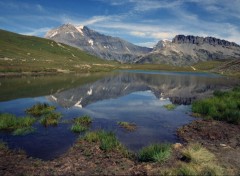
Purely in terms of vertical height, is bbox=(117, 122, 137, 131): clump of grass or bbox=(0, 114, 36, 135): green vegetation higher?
bbox=(0, 114, 36, 135): green vegetation

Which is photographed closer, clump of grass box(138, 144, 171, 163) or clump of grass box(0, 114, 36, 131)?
clump of grass box(138, 144, 171, 163)

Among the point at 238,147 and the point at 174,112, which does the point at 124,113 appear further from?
the point at 238,147

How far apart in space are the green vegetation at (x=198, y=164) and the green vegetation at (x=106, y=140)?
5432mm

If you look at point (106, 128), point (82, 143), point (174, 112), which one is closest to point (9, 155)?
point (82, 143)

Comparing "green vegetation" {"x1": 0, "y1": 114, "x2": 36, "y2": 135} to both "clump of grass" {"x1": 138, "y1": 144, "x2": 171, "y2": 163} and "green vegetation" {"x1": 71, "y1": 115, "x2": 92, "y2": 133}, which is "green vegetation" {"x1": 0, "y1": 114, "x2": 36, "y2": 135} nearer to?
"green vegetation" {"x1": 71, "y1": 115, "x2": 92, "y2": 133}

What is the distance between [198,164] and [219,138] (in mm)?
10761

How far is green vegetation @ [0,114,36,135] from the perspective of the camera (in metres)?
28.0

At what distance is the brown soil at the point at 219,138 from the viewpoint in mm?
20906

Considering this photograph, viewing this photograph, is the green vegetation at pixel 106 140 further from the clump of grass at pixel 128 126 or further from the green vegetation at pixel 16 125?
the green vegetation at pixel 16 125

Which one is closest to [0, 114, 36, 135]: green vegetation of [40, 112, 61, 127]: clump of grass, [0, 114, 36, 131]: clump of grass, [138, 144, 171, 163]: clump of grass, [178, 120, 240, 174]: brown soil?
[0, 114, 36, 131]: clump of grass

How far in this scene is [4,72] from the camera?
105 meters

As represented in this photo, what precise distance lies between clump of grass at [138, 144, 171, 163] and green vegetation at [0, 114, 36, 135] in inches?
514

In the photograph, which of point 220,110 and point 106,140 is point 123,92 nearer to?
point 220,110

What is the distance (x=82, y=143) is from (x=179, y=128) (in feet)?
43.3
